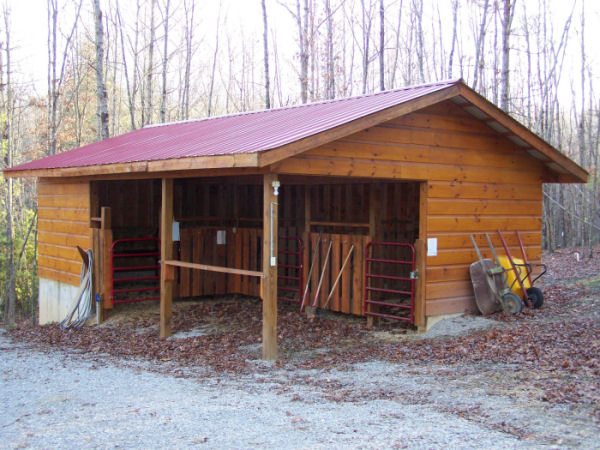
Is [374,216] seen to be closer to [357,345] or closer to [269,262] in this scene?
[357,345]

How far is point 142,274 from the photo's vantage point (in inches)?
496

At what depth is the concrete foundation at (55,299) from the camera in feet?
38.8

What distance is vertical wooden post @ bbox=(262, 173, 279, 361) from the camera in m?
7.46

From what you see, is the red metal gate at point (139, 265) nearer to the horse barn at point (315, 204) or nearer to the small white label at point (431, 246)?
the horse barn at point (315, 204)

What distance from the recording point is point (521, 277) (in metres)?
9.90

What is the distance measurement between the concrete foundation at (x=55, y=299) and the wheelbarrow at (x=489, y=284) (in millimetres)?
7005

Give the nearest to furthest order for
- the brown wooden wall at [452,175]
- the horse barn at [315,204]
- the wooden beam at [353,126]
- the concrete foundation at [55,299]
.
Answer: the wooden beam at [353,126] → the horse barn at [315,204] → the brown wooden wall at [452,175] → the concrete foundation at [55,299]

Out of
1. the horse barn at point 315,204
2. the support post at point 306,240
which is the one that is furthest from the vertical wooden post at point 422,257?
the support post at point 306,240

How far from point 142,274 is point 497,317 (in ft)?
22.8

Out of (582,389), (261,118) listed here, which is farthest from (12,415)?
(261,118)

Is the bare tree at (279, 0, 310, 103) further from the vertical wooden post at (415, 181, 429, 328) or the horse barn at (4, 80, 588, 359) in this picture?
the vertical wooden post at (415, 181, 429, 328)

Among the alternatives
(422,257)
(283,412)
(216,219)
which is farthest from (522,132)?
(216,219)

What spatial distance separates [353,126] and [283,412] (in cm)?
363

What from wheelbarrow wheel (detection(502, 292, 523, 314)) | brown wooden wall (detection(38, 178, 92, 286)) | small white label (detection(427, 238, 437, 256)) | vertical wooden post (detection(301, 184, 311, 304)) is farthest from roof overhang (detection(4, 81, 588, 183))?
vertical wooden post (detection(301, 184, 311, 304))
